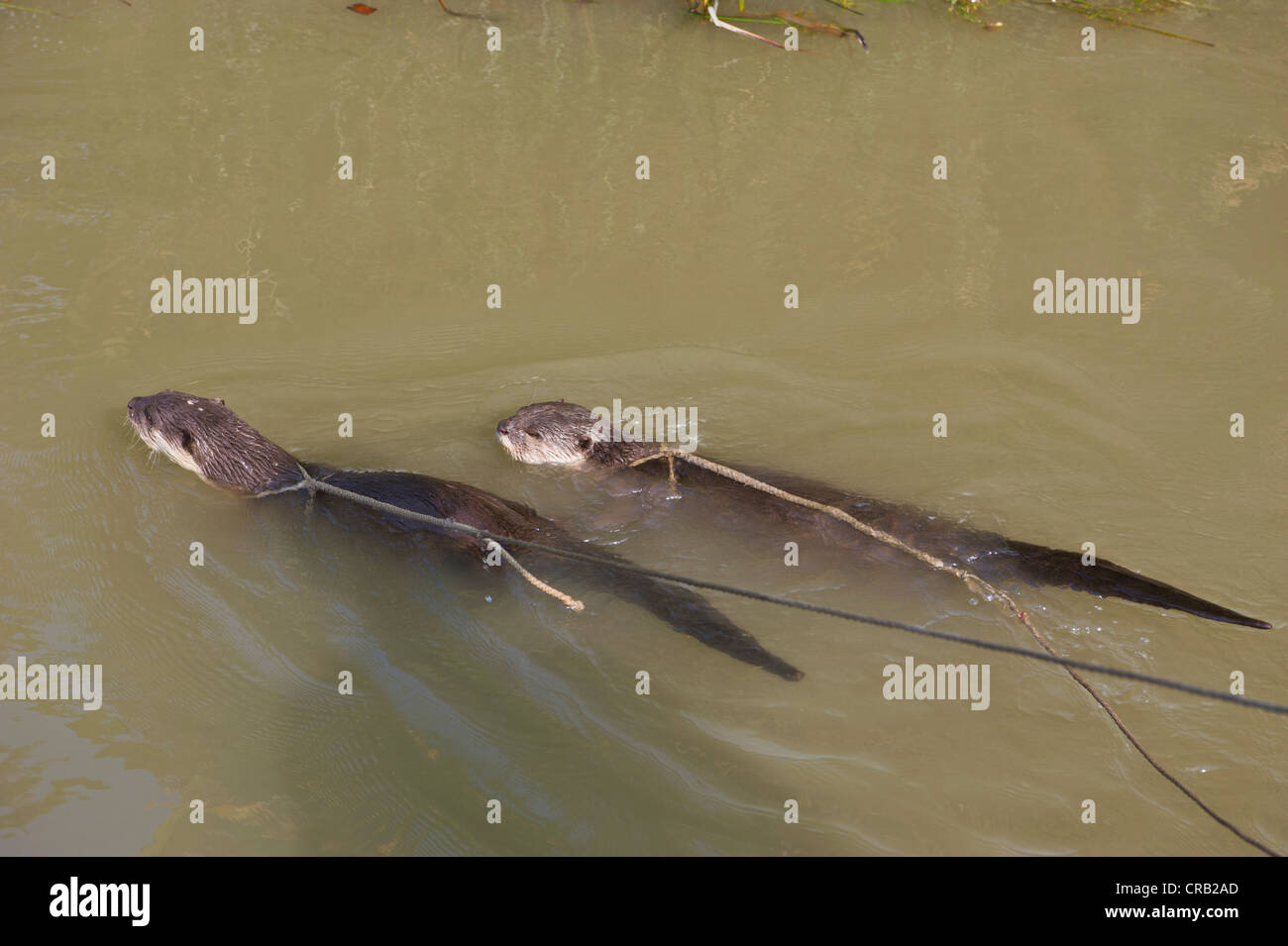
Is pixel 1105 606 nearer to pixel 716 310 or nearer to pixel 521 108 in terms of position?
pixel 716 310

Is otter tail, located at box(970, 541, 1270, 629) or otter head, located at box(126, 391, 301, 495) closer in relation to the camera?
otter tail, located at box(970, 541, 1270, 629)

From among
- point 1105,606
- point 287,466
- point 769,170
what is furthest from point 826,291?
point 287,466

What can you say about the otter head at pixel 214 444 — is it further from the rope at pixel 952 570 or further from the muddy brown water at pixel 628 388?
the rope at pixel 952 570

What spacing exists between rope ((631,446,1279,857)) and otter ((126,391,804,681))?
51 cm

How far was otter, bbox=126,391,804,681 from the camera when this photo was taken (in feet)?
12.1

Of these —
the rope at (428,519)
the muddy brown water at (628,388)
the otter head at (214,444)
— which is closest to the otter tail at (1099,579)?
the muddy brown water at (628,388)

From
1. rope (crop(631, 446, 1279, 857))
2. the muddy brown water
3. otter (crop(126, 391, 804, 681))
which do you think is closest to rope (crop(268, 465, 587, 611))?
otter (crop(126, 391, 804, 681))

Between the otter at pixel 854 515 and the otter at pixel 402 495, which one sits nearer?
the otter at pixel 854 515

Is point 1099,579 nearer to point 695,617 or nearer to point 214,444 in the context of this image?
point 695,617

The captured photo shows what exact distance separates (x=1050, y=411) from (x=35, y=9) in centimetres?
753

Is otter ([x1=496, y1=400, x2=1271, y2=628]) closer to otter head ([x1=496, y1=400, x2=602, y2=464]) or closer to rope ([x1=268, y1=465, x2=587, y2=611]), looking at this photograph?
otter head ([x1=496, y1=400, x2=602, y2=464])

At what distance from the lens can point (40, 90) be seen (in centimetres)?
666

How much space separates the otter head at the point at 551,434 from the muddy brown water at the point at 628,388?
0.17 metres

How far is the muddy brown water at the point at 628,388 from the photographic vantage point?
3273 millimetres
